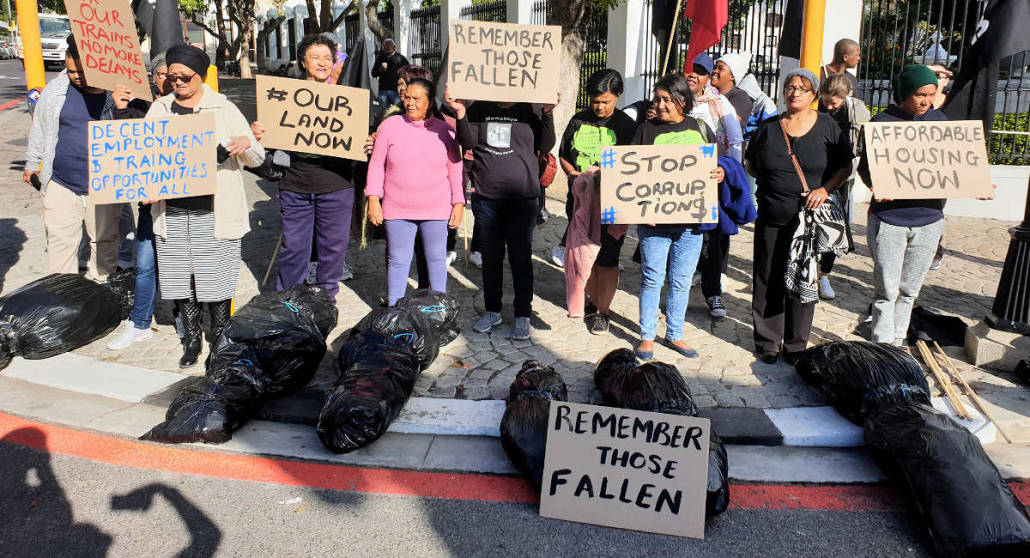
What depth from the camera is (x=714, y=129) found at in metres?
6.01

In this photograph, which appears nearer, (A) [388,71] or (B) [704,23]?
(B) [704,23]

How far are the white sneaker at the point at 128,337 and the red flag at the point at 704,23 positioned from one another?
175 inches

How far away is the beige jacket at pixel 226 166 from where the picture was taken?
16.1 ft

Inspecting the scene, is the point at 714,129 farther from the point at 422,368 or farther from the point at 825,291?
the point at 422,368

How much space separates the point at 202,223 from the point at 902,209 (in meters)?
4.38

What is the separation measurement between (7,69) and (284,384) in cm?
4159

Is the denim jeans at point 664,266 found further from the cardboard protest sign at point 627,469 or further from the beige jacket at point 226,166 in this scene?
the beige jacket at point 226,166

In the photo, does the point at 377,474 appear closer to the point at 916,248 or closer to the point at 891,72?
the point at 916,248

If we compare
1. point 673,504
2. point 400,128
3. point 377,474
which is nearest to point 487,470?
point 377,474

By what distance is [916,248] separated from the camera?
497 centimetres

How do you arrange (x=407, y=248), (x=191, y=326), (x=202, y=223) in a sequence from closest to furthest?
(x=202, y=223), (x=191, y=326), (x=407, y=248)

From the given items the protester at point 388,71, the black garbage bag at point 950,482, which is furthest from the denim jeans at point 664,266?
the protester at point 388,71

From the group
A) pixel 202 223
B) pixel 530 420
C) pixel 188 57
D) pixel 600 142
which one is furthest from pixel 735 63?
pixel 202 223

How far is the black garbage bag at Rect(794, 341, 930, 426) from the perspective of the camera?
4.03 m
